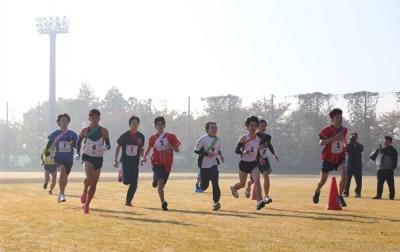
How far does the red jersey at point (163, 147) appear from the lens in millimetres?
14836

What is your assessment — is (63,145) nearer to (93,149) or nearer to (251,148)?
(93,149)

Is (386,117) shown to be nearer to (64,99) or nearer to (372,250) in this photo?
(64,99)

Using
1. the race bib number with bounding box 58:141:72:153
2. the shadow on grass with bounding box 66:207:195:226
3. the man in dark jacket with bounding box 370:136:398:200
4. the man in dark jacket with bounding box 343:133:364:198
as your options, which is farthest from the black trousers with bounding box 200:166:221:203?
the man in dark jacket with bounding box 343:133:364:198

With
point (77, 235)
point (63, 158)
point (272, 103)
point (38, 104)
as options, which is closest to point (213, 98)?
point (272, 103)

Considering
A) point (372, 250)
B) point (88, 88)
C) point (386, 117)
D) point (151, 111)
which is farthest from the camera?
point (88, 88)

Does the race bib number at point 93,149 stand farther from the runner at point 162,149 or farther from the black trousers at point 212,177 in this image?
the black trousers at point 212,177

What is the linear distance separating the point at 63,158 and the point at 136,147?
2258 millimetres

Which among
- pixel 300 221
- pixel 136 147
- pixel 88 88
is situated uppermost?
pixel 88 88

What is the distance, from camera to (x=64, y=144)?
16703 mm

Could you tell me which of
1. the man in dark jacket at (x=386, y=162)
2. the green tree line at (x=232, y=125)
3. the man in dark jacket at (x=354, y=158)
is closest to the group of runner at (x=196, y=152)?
the man in dark jacket at (x=386, y=162)

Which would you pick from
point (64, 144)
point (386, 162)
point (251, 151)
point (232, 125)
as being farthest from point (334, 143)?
point (232, 125)

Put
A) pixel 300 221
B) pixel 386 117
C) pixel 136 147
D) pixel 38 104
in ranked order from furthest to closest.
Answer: pixel 38 104 < pixel 386 117 < pixel 136 147 < pixel 300 221

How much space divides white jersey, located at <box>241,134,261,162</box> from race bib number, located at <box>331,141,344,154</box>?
66.5 inches

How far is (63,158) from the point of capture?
16.6 meters
